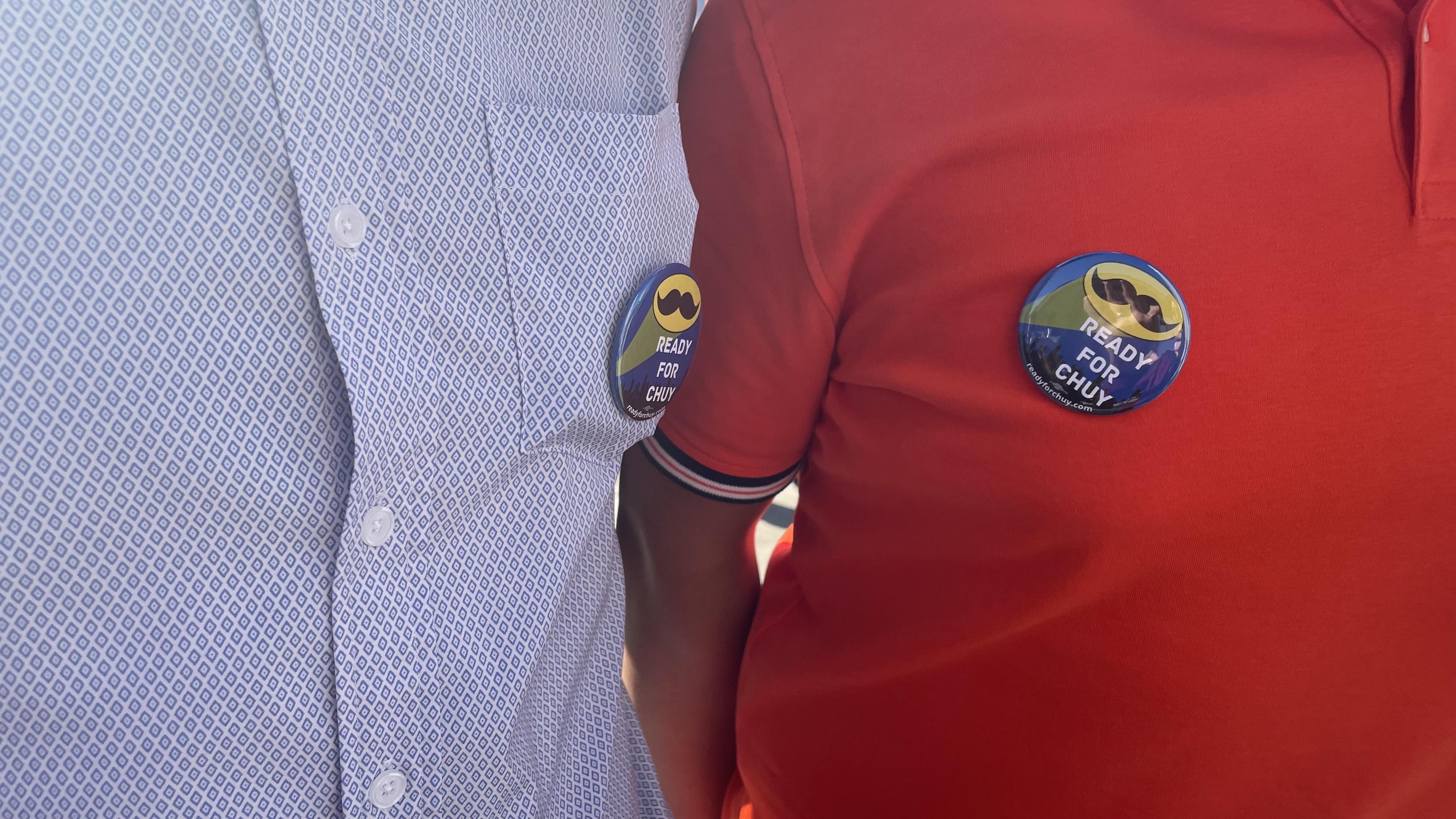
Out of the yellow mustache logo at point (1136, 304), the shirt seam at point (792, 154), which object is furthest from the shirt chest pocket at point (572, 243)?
the yellow mustache logo at point (1136, 304)

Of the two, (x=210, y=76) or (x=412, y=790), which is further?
(x=412, y=790)

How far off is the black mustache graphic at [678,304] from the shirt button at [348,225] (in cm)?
21

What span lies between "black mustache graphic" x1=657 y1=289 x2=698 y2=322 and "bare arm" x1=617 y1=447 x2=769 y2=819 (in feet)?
0.97

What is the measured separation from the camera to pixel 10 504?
0.49m

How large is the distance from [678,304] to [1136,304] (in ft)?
1.10

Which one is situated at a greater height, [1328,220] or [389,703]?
[1328,220]

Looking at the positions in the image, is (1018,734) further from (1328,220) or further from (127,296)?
(127,296)

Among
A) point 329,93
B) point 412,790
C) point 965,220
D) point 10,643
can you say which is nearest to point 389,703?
point 412,790

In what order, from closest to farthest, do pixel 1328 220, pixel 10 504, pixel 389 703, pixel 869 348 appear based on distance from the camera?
pixel 10 504, pixel 389 703, pixel 1328 220, pixel 869 348

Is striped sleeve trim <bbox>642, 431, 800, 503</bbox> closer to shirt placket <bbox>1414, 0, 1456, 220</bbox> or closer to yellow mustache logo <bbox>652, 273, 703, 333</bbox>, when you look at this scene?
yellow mustache logo <bbox>652, 273, 703, 333</bbox>

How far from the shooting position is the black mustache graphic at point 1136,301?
71 centimetres

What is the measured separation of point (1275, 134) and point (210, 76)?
72cm

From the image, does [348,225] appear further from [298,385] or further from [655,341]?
[655,341]

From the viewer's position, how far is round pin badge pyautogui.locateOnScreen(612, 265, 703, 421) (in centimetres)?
68
